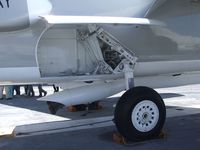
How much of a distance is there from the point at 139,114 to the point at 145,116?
0.13 meters

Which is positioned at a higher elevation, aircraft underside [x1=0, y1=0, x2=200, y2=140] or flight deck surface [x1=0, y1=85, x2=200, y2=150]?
aircraft underside [x1=0, y1=0, x2=200, y2=140]

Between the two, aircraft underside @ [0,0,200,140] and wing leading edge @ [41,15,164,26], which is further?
aircraft underside @ [0,0,200,140]

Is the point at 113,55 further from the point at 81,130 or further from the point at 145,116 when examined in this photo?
the point at 81,130

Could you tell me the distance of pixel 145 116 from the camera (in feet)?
23.1

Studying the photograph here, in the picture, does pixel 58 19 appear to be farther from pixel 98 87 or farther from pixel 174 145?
pixel 174 145

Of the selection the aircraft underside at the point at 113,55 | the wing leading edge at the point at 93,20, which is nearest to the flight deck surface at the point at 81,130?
the aircraft underside at the point at 113,55

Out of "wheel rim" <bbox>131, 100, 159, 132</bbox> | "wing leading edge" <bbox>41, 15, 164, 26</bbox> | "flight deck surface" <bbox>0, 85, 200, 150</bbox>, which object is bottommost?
"flight deck surface" <bbox>0, 85, 200, 150</bbox>

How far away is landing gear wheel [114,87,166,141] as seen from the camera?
682cm

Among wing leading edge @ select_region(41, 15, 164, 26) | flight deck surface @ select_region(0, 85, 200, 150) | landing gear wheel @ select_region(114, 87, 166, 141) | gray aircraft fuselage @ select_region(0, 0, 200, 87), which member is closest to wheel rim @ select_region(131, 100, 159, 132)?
landing gear wheel @ select_region(114, 87, 166, 141)

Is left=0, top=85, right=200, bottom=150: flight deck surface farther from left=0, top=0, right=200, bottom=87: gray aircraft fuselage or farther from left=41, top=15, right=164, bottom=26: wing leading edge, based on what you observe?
left=41, top=15, right=164, bottom=26: wing leading edge

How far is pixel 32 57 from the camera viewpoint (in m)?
6.86

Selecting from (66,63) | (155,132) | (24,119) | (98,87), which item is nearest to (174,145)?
(155,132)

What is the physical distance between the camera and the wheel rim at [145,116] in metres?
6.92

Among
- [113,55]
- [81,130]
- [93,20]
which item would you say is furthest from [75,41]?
[81,130]
